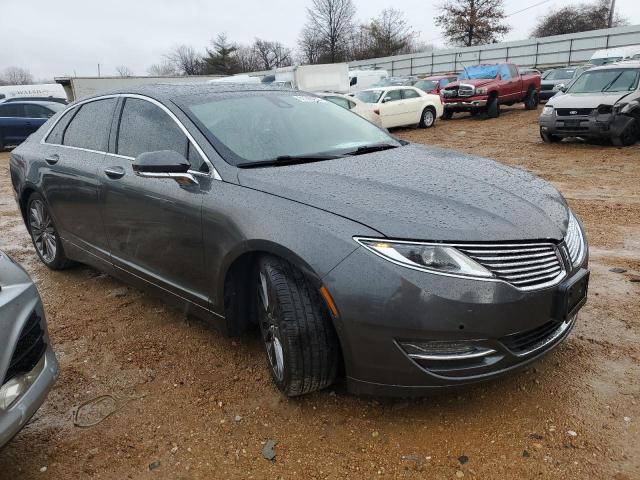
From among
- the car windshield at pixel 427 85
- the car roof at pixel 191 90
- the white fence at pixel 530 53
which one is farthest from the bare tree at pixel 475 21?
the car roof at pixel 191 90

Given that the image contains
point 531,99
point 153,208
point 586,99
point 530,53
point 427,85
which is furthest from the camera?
point 530,53

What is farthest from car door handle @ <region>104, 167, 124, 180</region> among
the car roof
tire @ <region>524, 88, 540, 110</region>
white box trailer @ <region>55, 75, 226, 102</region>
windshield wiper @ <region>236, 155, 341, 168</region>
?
tire @ <region>524, 88, 540, 110</region>

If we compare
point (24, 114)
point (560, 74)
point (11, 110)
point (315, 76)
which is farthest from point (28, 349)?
point (560, 74)

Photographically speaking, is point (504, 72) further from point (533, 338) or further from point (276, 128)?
point (533, 338)

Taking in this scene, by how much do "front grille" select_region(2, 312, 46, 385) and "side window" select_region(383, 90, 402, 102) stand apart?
14831 mm

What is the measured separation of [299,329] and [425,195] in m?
0.86

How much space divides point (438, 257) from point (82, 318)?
285cm

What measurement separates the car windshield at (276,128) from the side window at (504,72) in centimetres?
1578

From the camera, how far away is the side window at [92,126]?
371 centimetres

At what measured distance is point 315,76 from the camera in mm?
20938

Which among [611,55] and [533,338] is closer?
[533,338]

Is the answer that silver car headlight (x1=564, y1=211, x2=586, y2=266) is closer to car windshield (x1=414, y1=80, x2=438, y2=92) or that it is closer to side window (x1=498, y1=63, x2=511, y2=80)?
side window (x1=498, y1=63, x2=511, y2=80)

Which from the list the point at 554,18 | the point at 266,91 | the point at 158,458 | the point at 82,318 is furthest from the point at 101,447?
the point at 554,18

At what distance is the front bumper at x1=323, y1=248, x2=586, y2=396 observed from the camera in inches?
81.3
